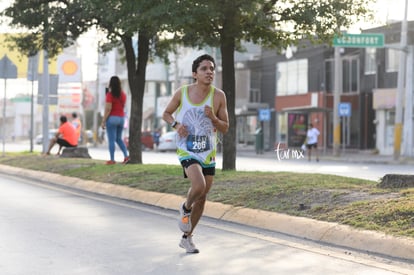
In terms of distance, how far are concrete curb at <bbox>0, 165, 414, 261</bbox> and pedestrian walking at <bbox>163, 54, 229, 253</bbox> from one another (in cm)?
143

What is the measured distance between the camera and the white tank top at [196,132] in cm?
747

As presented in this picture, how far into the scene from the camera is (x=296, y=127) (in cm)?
4881

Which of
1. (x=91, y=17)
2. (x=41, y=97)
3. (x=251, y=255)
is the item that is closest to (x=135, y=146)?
(x=91, y=17)

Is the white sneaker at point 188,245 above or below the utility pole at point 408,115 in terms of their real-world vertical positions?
below

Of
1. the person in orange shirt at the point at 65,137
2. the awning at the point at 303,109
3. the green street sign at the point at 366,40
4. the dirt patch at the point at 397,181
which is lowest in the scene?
the dirt patch at the point at 397,181

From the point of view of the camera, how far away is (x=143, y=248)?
25.3 ft

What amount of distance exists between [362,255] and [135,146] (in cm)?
1237

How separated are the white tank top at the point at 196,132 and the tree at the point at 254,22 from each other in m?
5.97

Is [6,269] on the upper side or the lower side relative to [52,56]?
lower

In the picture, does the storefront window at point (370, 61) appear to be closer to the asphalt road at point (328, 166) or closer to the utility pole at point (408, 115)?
the utility pole at point (408, 115)

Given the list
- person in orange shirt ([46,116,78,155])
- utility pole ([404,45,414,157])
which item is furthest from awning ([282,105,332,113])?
person in orange shirt ([46,116,78,155])

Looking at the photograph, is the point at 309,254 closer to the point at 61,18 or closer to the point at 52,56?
the point at 61,18

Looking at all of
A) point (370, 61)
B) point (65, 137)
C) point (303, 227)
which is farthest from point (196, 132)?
point (370, 61)

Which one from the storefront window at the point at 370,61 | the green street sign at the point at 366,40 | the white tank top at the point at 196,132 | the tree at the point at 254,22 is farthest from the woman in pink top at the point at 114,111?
the storefront window at the point at 370,61
